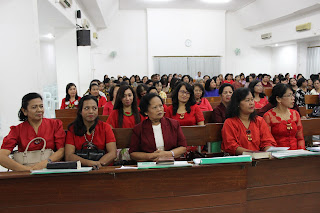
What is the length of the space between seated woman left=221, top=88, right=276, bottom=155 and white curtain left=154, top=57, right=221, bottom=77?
12.7 m

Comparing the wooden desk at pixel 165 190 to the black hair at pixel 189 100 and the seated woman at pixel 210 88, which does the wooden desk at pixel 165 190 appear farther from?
the seated woman at pixel 210 88

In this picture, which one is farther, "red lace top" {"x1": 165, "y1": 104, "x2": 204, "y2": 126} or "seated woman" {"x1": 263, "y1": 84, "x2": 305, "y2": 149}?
"red lace top" {"x1": 165, "y1": 104, "x2": 204, "y2": 126}

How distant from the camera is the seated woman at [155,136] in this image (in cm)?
254

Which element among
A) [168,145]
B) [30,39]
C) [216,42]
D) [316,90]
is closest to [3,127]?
[30,39]

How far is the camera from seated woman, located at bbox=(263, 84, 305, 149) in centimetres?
284

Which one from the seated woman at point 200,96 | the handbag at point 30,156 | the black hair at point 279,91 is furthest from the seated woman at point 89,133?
the seated woman at point 200,96

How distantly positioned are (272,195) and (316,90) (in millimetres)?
5380

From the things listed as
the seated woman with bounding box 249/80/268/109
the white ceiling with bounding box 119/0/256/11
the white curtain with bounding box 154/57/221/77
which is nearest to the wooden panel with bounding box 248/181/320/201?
the seated woman with bounding box 249/80/268/109

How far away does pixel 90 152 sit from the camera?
2.46 metres

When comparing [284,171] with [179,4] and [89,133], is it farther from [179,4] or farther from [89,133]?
[179,4]

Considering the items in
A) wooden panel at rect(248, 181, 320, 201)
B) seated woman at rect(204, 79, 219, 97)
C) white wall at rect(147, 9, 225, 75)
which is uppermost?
white wall at rect(147, 9, 225, 75)

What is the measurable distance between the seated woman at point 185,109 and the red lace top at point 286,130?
939 mm

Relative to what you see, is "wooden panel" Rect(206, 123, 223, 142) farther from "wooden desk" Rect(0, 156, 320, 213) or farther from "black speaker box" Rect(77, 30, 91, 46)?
"black speaker box" Rect(77, 30, 91, 46)

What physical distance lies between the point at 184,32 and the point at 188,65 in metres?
1.82
